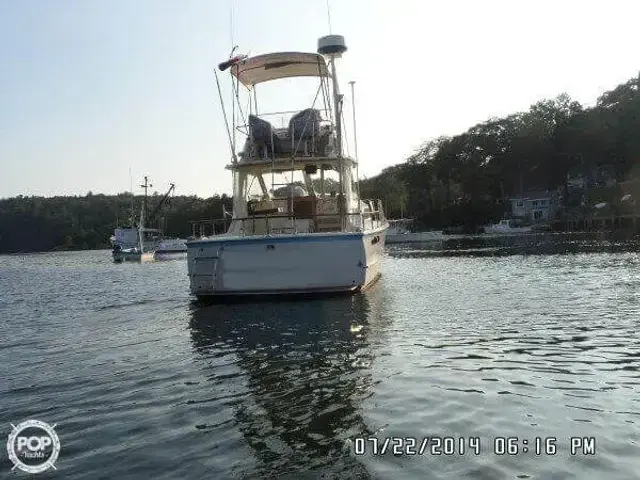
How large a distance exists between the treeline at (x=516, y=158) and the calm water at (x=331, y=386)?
82.6 m

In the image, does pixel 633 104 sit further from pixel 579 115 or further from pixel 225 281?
pixel 225 281

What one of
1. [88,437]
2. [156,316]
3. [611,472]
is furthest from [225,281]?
[611,472]

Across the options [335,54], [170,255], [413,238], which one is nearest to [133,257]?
[170,255]

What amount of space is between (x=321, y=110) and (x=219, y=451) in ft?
56.6

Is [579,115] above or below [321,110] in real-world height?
above

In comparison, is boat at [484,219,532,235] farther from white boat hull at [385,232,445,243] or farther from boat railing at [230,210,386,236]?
boat railing at [230,210,386,236]

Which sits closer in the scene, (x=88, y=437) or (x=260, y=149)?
(x=88, y=437)

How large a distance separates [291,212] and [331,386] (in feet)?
39.8

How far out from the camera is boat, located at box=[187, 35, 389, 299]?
1741 cm

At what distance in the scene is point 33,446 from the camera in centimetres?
666

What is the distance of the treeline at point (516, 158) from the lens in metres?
89.4

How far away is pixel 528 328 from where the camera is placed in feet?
39.8

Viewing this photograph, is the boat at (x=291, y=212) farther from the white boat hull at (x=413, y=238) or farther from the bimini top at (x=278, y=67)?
the white boat hull at (x=413, y=238)

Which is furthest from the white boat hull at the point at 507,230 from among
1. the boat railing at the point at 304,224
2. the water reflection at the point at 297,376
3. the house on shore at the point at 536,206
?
the water reflection at the point at 297,376
